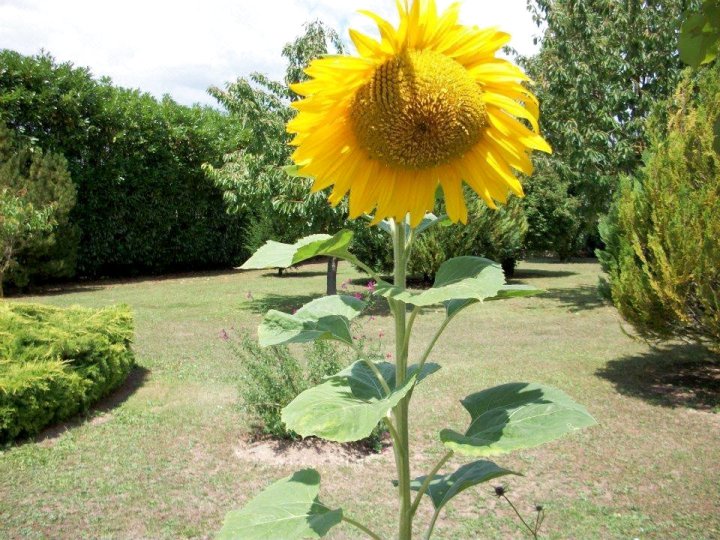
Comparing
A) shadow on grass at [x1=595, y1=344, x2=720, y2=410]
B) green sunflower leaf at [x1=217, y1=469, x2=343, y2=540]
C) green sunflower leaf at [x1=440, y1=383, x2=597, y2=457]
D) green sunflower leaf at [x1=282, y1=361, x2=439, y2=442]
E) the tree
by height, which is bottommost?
shadow on grass at [x1=595, y1=344, x2=720, y2=410]

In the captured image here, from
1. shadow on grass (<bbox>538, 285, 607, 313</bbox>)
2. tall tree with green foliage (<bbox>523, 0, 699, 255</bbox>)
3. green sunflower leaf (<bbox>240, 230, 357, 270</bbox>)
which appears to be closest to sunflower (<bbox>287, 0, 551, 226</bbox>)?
green sunflower leaf (<bbox>240, 230, 357, 270</bbox>)

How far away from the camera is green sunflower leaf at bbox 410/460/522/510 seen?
1.29 m

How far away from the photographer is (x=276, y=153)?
10844 mm

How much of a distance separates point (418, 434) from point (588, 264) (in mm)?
20338

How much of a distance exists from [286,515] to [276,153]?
33.0 feet

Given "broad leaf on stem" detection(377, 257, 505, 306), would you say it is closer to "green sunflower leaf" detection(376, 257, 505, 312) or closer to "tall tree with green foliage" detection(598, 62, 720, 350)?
"green sunflower leaf" detection(376, 257, 505, 312)

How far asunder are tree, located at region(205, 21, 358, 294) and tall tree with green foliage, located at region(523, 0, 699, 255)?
460 centimetres

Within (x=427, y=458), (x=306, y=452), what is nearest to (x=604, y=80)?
(x=427, y=458)

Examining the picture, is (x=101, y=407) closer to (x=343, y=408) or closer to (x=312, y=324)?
(x=312, y=324)

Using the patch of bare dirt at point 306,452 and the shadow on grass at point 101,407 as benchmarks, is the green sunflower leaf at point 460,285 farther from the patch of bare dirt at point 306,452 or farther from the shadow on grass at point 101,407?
the shadow on grass at point 101,407

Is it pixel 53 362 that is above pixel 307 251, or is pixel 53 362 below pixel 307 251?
below

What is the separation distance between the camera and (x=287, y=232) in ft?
44.0

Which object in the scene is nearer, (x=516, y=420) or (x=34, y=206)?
(x=516, y=420)

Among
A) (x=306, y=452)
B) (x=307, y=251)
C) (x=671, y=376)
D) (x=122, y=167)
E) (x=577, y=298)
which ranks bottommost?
(x=306, y=452)
